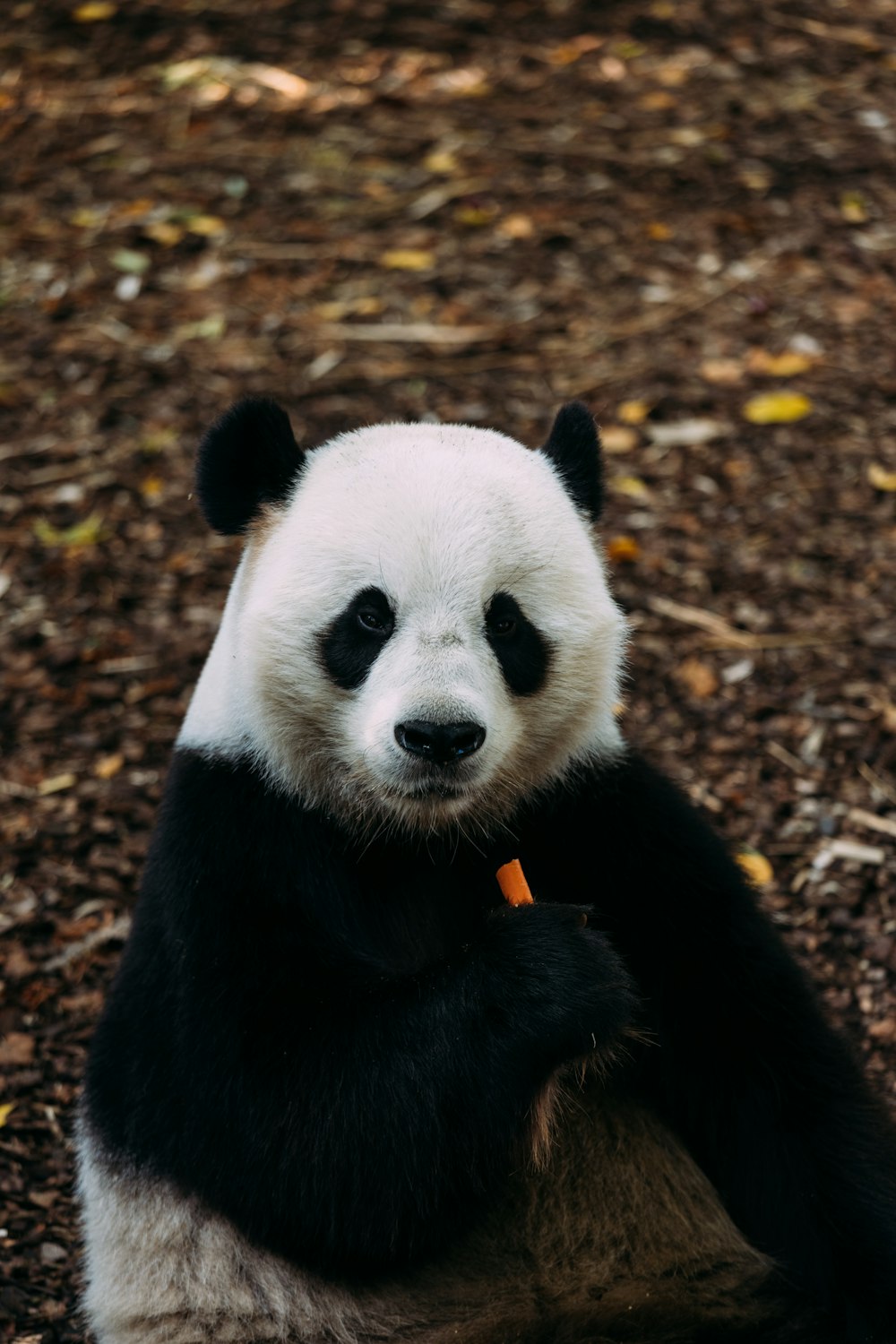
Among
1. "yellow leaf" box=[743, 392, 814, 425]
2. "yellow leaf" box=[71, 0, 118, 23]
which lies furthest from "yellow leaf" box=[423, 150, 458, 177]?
"yellow leaf" box=[743, 392, 814, 425]

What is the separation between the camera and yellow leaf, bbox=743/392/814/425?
20.2 ft

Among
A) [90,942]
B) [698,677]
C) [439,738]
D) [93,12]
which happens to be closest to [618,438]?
[698,677]

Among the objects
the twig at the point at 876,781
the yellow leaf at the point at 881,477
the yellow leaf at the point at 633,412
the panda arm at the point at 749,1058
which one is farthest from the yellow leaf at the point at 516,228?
the panda arm at the point at 749,1058

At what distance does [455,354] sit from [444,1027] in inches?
173

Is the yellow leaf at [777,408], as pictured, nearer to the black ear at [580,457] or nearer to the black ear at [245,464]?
the black ear at [580,457]

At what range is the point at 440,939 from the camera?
9.98 ft

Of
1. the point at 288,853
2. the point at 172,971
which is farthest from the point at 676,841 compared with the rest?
the point at 172,971

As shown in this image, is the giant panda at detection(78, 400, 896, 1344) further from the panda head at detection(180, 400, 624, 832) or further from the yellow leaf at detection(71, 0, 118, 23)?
the yellow leaf at detection(71, 0, 118, 23)

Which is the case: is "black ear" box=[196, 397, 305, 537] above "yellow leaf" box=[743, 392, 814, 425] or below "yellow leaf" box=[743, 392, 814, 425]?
above

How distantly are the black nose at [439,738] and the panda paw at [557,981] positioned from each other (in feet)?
1.20

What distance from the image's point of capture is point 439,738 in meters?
2.58

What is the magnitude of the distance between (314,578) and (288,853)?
0.53 metres

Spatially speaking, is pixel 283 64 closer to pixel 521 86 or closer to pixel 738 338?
pixel 521 86

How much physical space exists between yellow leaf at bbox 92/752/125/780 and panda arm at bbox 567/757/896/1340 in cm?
218
